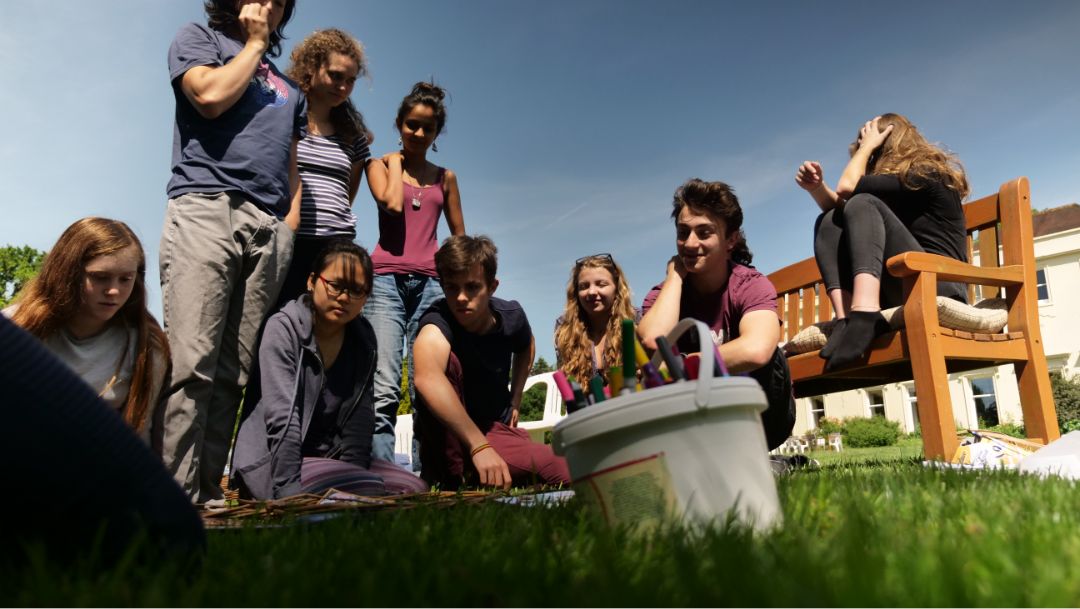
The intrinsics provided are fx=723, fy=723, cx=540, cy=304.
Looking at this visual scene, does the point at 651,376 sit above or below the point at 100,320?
below

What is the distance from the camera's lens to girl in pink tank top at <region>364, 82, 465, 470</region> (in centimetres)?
410

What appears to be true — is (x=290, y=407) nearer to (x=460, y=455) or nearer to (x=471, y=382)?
(x=460, y=455)

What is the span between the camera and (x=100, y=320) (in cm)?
314

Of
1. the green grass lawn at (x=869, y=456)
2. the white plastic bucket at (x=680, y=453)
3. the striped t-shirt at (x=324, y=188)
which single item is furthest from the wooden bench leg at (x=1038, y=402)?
the striped t-shirt at (x=324, y=188)

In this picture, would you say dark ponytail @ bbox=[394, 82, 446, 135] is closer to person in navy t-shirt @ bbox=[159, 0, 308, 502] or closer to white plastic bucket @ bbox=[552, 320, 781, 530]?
person in navy t-shirt @ bbox=[159, 0, 308, 502]

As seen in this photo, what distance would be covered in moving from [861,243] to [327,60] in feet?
9.88

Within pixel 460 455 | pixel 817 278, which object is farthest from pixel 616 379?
pixel 817 278

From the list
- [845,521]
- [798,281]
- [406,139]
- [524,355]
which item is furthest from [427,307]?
[845,521]

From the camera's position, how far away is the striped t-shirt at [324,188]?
3908 mm

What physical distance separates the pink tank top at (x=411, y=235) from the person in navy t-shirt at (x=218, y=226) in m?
0.85

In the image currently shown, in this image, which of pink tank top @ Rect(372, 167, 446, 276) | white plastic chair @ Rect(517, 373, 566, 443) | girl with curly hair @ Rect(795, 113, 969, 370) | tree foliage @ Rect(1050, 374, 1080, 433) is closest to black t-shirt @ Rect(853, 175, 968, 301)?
girl with curly hair @ Rect(795, 113, 969, 370)

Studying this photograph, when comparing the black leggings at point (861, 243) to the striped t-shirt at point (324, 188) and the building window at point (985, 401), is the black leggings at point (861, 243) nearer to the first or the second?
the striped t-shirt at point (324, 188)

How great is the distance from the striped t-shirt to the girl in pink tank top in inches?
13.8

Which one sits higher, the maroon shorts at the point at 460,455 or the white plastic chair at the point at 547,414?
the white plastic chair at the point at 547,414
